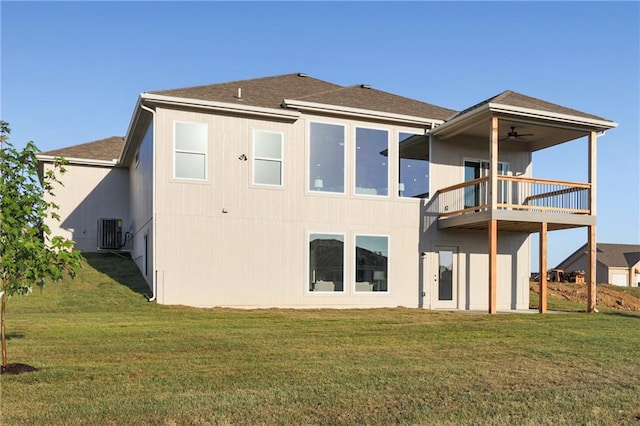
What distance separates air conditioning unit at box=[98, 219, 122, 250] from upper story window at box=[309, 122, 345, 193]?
29.2 feet

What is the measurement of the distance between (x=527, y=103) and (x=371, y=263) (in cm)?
580

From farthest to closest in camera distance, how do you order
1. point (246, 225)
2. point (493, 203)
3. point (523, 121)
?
point (523, 121), point (246, 225), point (493, 203)

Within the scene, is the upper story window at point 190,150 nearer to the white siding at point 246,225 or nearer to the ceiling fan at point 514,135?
the white siding at point 246,225

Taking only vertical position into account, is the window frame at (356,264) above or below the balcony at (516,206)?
below

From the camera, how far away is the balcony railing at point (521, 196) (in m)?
15.2

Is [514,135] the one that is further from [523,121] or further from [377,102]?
[377,102]

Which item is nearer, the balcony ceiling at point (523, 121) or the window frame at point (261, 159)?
the balcony ceiling at point (523, 121)

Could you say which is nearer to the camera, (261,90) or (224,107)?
(224,107)

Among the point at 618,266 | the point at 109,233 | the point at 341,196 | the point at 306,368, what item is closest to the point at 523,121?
the point at 341,196

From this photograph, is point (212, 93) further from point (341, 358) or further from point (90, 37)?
point (341, 358)

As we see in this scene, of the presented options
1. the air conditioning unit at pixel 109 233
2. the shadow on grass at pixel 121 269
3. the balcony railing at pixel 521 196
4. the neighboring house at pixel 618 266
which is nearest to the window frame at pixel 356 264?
the balcony railing at pixel 521 196

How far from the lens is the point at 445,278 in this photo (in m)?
16.5

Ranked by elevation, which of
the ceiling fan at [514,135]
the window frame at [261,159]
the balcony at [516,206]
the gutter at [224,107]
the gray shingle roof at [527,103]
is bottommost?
the balcony at [516,206]

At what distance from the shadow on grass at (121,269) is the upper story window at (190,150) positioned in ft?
10.0
